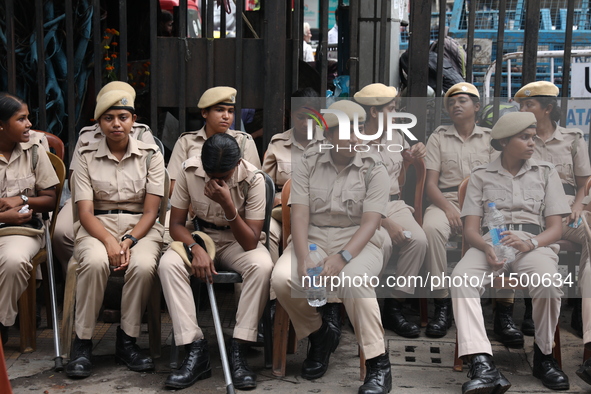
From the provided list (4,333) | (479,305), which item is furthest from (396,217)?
(4,333)

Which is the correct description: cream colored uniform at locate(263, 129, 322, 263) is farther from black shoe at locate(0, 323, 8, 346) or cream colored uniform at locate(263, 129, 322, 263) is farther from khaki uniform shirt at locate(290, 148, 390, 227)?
black shoe at locate(0, 323, 8, 346)

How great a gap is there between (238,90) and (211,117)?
526 mm

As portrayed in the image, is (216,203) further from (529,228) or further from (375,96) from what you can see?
(529,228)

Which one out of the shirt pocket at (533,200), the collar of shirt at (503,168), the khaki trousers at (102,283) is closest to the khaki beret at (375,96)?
the collar of shirt at (503,168)

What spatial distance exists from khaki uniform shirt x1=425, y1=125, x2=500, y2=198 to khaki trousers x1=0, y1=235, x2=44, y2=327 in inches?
104

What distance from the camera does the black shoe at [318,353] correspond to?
4293 mm

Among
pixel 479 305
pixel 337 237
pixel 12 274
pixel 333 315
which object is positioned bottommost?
pixel 333 315

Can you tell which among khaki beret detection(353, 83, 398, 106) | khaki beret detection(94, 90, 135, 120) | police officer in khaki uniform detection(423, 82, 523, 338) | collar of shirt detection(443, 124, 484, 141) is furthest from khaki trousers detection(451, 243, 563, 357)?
khaki beret detection(94, 90, 135, 120)

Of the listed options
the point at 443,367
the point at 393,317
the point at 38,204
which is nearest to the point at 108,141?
the point at 38,204

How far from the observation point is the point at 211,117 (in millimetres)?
5242

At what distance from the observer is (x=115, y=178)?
468 cm

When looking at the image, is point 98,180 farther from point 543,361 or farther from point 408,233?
point 543,361

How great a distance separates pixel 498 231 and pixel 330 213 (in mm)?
971

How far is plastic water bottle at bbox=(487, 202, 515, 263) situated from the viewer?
433 centimetres
